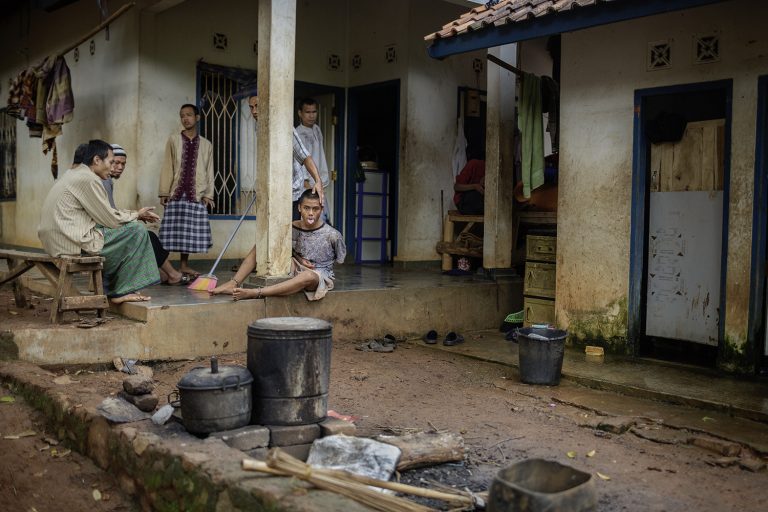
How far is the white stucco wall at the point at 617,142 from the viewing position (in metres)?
6.24

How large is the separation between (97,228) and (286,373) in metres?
2.99

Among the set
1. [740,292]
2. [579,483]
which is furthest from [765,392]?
[579,483]

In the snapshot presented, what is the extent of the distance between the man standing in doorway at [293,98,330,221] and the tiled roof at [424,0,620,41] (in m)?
1.43

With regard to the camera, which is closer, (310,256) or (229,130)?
(310,256)

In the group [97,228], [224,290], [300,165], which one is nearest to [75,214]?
[97,228]

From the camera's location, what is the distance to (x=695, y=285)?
6758mm

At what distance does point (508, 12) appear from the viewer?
718 centimetres

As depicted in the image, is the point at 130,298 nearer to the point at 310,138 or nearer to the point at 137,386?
the point at 137,386

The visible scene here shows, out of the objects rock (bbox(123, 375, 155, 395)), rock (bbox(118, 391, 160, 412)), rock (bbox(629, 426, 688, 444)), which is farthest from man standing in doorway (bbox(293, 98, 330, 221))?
rock (bbox(629, 426, 688, 444))

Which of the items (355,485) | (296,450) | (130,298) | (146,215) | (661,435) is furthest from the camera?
(130,298)

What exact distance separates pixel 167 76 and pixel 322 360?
232 inches

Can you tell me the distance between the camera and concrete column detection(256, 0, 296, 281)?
687cm

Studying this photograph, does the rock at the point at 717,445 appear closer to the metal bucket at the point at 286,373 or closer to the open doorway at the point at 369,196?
the metal bucket at the point at 286,373

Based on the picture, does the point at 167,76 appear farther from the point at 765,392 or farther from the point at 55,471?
the point at 765,392
